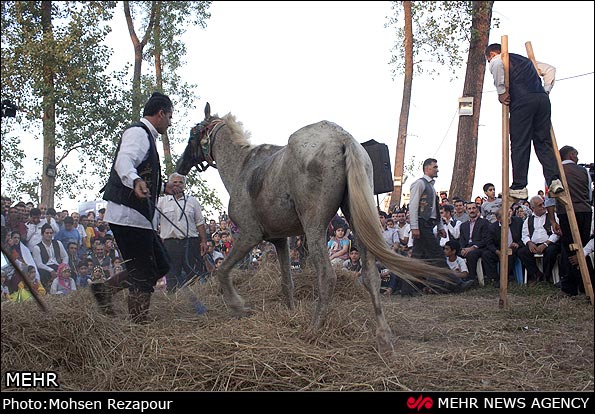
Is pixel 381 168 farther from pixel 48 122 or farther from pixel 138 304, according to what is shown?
pixel 48 122

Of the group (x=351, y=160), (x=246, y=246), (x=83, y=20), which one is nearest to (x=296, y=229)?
(x=246, y=246)

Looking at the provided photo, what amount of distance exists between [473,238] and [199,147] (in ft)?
18.2

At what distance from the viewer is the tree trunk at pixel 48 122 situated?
1324 cm

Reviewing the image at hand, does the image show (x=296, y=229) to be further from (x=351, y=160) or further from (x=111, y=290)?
(x=111, y=290)

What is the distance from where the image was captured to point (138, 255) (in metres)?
5.22

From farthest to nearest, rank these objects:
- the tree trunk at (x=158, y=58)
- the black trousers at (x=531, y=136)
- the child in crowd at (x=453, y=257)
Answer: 1. the tree trunk at (x=158, y=58)
2. the child in crowd at (x=453, y=257)
3. the black trousers at (x=531, y=136)

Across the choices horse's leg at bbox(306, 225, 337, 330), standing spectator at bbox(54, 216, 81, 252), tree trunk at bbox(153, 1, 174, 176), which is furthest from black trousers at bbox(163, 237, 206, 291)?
tree trunk at bbox(153, 1, 174, 176)

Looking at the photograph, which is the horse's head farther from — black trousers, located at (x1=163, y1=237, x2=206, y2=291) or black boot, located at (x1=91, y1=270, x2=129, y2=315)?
black trousers, located at (x1=163, y1=237, x2=206, y2=291)

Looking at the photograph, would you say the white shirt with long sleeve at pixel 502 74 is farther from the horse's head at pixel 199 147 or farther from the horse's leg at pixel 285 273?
the horse's head at pixel 199 147

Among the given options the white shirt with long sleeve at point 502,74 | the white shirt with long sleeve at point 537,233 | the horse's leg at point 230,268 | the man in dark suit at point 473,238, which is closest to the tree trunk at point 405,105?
the man in dark suit at point 473,238

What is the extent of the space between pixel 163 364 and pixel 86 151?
10656 mm

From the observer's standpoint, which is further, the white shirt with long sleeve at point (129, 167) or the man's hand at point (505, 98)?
the man's hand at point (505, 98)

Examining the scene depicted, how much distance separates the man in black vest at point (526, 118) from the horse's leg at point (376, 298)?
1862 mm
